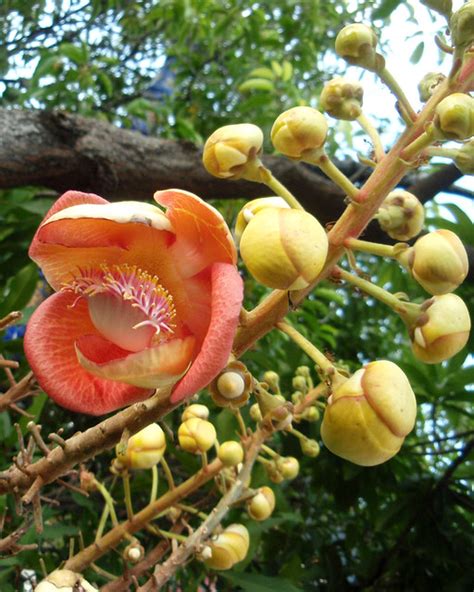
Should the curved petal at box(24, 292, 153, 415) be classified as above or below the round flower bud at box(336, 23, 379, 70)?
below

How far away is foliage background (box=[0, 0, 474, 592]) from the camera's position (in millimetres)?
1692

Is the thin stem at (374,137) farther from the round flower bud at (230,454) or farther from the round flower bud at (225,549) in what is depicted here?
the round flower bud at (225,549)

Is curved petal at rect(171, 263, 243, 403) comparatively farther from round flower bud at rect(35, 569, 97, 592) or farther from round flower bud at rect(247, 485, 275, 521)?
round flower bud at rect(247, 485, 275, 521)

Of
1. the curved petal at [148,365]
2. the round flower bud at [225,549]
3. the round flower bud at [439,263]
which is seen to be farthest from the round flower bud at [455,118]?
the round flower bud at [225,549]

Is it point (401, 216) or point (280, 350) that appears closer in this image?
point (401, 216)

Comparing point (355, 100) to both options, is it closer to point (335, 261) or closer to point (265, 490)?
point (335, 261)

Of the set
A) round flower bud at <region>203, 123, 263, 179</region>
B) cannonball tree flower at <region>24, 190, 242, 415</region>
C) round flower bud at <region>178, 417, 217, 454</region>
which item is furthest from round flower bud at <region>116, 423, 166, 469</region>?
round flower bud at <region>203, 123, 263, 179</region>

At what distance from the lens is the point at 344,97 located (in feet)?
2.79

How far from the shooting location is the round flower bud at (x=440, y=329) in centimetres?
70

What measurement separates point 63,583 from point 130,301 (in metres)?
0.38

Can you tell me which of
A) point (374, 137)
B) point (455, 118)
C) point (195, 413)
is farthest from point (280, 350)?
point (455, 118)

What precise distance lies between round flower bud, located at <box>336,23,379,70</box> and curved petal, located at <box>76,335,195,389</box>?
0.39 metres

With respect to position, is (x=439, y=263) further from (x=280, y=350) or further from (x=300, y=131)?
(x=280, y=350)

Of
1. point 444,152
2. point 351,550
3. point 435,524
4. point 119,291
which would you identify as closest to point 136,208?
point 119,291
